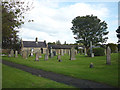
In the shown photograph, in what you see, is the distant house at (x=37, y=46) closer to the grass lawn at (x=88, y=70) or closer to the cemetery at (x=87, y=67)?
the cemetery at (x=87, y=67)

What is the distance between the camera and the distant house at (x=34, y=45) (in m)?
60.5

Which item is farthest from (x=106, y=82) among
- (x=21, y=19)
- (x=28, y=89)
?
(x=21, y=19)

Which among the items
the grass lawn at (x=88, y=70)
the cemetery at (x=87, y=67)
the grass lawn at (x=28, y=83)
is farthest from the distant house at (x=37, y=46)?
the grass lawn at (x=28, y=83)

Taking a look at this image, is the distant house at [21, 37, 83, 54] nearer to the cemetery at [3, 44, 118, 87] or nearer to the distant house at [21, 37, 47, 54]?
the distant house at [21, 37, 47, 54]

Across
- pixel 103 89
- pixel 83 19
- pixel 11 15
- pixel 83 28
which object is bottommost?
pixel 103 89

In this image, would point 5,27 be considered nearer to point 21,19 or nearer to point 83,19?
point 21,19

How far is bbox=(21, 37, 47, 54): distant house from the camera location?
60.5 meters

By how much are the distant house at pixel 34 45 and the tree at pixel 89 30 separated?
62.1 feet

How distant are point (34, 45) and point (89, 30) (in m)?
28.3

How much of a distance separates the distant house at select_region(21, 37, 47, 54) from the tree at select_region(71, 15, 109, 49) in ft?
62.1

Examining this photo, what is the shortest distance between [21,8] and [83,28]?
140 feet

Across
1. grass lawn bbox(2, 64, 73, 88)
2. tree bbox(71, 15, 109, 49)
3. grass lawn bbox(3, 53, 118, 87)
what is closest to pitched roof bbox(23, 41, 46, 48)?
tree bbox(71, 15, 109, 49)

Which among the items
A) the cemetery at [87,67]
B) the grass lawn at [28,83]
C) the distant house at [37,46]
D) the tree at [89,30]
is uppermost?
the tree at [89,30]

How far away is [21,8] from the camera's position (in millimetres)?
12688
